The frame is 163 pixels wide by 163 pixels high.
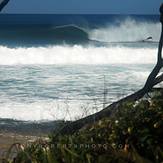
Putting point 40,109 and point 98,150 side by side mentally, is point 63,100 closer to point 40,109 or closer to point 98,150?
point 40,109

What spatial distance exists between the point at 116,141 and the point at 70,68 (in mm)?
20951

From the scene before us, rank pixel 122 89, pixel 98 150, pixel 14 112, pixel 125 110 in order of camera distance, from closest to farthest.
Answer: pixel 98 150 < pixel 125 110 < pixel 14 112 < pixel 122 89

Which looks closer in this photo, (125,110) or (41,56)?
(125,110)

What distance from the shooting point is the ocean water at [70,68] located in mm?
12383

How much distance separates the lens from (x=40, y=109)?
12.3 m

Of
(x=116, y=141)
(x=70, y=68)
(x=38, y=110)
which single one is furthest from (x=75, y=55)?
(x=116, y=141)

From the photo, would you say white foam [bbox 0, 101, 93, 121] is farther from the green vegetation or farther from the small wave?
the small wave

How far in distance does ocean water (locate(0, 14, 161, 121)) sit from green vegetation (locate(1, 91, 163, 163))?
1356 millimetres

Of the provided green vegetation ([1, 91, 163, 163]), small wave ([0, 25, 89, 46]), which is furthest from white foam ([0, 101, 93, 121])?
small wave ([0, 25, 89, 46])

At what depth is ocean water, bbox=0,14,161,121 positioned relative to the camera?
12.4 m

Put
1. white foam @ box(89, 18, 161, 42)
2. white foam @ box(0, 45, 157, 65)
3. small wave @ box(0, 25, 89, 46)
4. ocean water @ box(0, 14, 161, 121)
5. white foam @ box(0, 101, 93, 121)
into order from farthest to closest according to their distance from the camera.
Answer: white foam @ box(89, 18, 161, 42), small wave @ box(0, 25, 89, 46), white foam @ box(0, 45, 157, 65), ocean water @ box(0, 14, 161, 121), white foam @ box(0, 101, 93, 121)

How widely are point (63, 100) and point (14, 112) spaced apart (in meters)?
1.86

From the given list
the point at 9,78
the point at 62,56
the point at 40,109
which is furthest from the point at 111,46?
the point at 40,109

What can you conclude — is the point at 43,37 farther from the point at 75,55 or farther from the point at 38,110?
the point at 38,110
